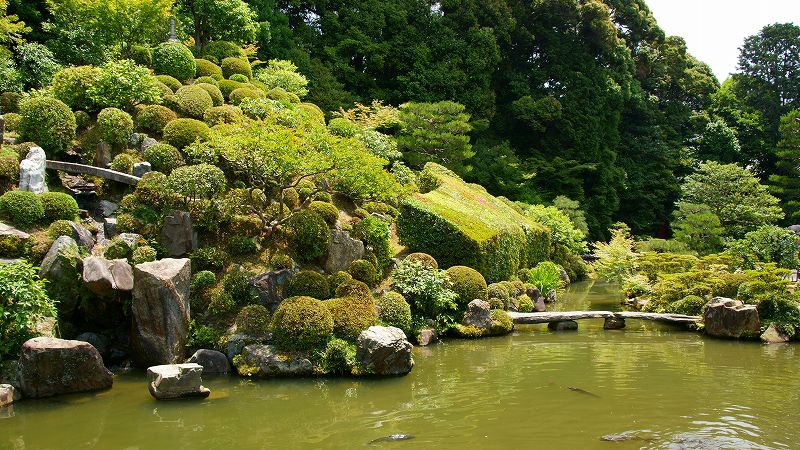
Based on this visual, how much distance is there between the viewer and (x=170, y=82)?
18.2m

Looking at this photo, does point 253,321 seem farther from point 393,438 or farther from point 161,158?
point 161,158

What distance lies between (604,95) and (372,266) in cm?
3067

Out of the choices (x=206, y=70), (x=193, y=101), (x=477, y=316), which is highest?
(x=206, y=70)

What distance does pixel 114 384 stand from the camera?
9984 millimetres

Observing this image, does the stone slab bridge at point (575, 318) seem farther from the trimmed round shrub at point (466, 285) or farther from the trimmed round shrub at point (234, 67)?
the trimmed round shrub at point (234, 67)

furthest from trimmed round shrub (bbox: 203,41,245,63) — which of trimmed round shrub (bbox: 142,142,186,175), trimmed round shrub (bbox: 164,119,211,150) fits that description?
trimmed round shrub (bbox: 142,142,186,175)

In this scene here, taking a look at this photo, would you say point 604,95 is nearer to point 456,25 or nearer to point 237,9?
point 456,25

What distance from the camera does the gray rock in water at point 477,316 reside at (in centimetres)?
1427

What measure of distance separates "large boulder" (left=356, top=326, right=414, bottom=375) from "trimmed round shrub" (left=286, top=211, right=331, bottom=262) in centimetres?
363

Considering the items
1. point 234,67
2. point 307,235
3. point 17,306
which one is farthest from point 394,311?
point 234,67

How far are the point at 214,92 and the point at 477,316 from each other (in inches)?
427

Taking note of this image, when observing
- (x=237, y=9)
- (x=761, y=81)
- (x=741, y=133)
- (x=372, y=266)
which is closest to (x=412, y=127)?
(x=237, y=9)

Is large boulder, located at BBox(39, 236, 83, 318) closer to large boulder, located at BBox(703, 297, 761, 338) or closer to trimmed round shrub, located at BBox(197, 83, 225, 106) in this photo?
trimmed round shrub, located at BBox(197, 83, 225, 106)

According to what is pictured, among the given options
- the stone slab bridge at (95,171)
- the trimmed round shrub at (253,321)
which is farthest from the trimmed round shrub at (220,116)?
the trimmed round shrub at (253,321)
